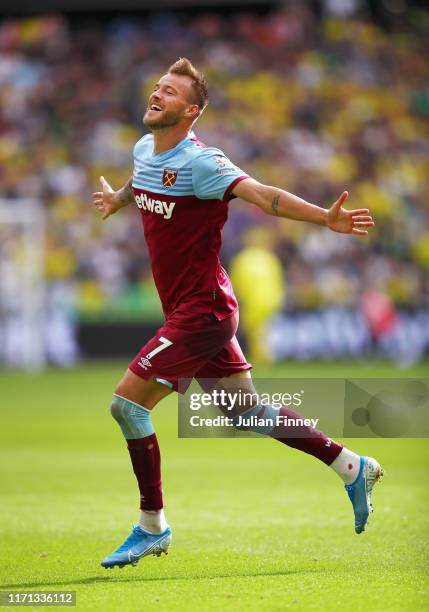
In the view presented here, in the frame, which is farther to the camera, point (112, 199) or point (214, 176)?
point (112, 199)

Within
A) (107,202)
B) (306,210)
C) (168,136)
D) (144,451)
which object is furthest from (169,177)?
(144,451)

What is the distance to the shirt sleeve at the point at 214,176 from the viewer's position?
6.03 metres

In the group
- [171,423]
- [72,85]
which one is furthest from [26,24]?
[171,423]

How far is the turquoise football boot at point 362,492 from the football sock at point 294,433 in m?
0.21

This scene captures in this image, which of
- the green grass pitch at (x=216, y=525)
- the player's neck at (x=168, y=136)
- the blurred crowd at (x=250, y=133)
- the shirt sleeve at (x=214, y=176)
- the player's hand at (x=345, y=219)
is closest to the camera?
the green grass pitch at (x=216, y=525)

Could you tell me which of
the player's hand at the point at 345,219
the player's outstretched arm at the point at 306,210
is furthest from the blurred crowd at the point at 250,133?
the player's hand at the point at 345,219

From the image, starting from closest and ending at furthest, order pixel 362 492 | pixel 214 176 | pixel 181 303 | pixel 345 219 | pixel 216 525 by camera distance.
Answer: pixel 345 219, pixel 214 176, pixel 181 303, pixel 362 492, pixel 216 525

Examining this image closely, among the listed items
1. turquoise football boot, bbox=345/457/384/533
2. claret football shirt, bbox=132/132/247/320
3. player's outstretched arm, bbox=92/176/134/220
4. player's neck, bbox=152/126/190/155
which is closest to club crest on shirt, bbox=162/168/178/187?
claret football shirt, bbox=132/132/247/320

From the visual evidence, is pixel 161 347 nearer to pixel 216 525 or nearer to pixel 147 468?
pixel 147 468

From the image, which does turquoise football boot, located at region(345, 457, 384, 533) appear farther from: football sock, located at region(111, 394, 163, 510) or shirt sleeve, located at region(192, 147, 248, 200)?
shirt sleeve, located at region(192, 147, 248, 200)

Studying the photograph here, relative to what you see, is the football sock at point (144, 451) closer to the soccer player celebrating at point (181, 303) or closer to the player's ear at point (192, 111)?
the soccer player celebrating at point (181, 303)

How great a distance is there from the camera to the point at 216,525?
24.8ft

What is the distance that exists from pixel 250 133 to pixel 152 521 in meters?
21.6

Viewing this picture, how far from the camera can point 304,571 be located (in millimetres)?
6031
